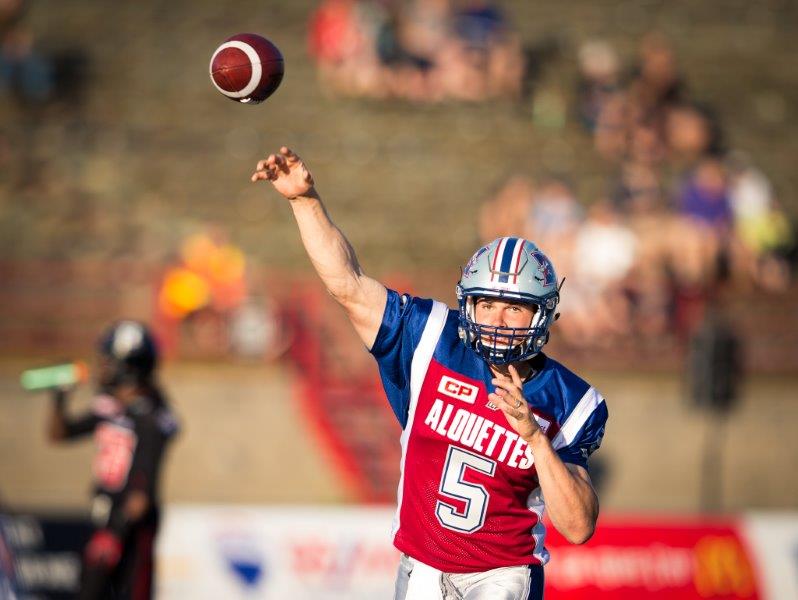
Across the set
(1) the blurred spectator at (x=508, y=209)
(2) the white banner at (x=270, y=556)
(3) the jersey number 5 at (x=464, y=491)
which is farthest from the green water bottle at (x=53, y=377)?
(1) the blurred spectator at (x=508, y=209)

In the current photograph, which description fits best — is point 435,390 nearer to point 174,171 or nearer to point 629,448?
point 629,448

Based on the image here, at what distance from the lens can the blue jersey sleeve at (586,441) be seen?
4.77 metres

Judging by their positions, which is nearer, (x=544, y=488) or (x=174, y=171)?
(x=544, y=488)

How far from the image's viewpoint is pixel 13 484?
13305mm

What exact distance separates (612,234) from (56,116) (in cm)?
783

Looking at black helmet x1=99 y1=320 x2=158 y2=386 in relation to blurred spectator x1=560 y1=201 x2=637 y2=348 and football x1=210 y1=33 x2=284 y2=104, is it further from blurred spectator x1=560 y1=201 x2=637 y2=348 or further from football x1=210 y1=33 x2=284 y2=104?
blurred spectator x1=560 y1=201 x2=637 y2=348

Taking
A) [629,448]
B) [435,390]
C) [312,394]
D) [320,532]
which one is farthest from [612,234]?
[435,390]

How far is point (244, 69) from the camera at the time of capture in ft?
16.5

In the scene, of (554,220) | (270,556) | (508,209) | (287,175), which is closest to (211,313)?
(508,209)

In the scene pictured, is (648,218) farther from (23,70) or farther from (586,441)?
(586,441)

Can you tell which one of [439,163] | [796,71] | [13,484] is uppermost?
[796,71]

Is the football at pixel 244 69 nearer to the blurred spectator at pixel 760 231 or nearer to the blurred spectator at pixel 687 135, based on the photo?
the blurred spectator at pixel 760 231

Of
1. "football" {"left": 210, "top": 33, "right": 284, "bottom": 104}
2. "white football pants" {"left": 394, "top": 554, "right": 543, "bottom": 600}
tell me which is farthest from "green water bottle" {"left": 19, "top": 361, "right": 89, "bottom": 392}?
"white football pants" {"left": 394, "top": 554, "right": 543, "bottom": 600}

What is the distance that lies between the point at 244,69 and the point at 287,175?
52cm
